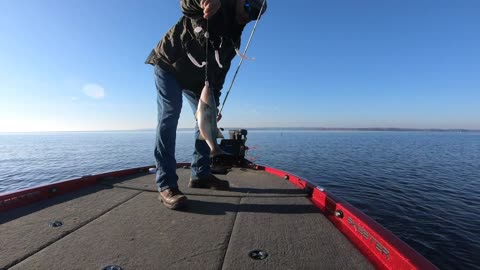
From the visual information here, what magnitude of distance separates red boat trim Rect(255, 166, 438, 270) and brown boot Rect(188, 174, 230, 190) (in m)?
1.48

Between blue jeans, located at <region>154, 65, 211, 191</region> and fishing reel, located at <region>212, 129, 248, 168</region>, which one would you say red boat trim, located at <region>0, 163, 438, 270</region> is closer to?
blue jeans, located at <region>154, 65, 211, 191</region>

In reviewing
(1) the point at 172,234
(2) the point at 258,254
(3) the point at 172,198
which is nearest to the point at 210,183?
(3) the point at 172,198

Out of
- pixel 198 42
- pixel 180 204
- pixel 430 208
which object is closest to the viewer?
pixel 180 204

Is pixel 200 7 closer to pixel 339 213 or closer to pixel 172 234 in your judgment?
pixel 172 234

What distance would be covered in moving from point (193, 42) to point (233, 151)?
15.2 feet

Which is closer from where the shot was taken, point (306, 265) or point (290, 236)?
point (306, 265)

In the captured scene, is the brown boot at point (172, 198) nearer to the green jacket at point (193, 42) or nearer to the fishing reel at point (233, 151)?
the green jacket at point (193, 42)

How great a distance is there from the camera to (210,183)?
13.6 feet

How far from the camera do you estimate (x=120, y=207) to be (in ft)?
10.5

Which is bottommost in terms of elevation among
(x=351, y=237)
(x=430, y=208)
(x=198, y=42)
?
(x=430, y=208)

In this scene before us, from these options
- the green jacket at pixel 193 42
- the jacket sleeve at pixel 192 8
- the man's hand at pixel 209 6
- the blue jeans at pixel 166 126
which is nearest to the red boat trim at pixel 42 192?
the blue jeans at pixel 166 126

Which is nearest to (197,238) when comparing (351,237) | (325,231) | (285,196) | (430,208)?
(325,231)

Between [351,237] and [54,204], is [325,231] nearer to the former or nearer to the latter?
[351,237]

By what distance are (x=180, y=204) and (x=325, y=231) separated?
5.62 ft
